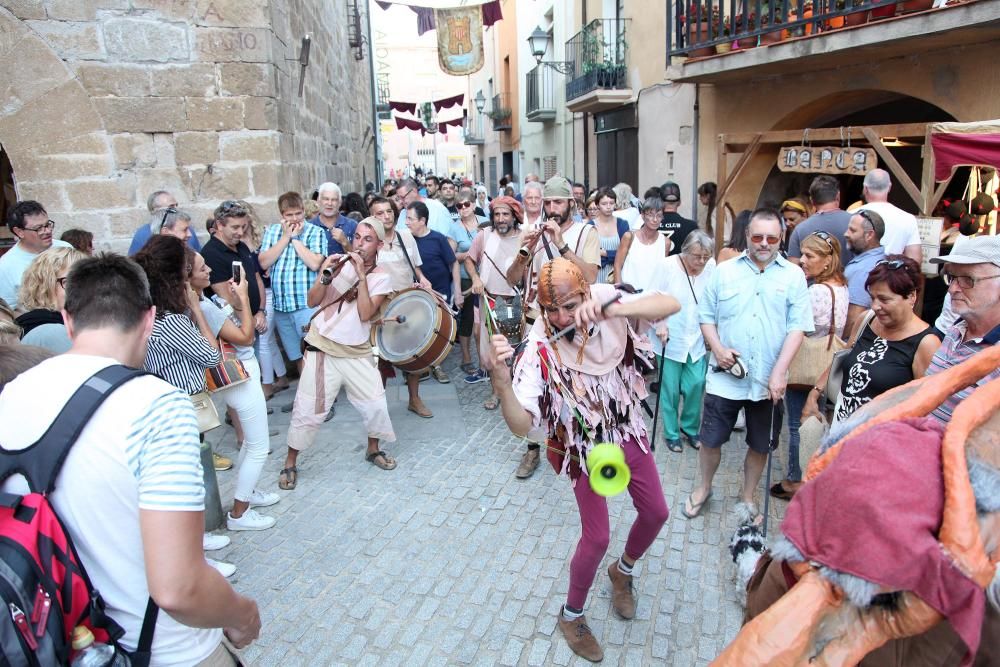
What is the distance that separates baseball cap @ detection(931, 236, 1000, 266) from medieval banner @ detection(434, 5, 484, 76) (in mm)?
14838

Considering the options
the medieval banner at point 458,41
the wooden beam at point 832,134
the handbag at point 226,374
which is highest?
the medieval banner at point 458,41

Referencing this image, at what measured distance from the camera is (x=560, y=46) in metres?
17.8

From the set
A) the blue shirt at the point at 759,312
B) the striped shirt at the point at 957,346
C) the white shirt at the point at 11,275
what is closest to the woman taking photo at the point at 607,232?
the blue shirt at the point at 759,312

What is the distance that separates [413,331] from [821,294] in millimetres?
2863

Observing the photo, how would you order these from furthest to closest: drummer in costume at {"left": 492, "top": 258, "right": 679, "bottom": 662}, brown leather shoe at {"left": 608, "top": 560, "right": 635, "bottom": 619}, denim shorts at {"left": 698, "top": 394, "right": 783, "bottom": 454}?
1. denim shorts at {"left": 698, "top": 394, "right": 783, "bottom": 454}
2. brown leather shoe at {"left": 608, "top": 560, "right": 635, "bottom": 619}
3. drummer in costume at {"left": 492, "top": 258, "right": 679, "bottom": 662}

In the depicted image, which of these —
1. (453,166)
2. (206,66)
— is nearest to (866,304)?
(206,66)

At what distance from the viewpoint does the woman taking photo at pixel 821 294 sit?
4.12m

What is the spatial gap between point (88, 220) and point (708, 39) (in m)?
8.11

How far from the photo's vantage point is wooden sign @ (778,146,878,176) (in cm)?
646

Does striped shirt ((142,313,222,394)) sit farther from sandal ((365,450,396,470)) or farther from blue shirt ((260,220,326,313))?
blue shirt ((260,220,326,313))

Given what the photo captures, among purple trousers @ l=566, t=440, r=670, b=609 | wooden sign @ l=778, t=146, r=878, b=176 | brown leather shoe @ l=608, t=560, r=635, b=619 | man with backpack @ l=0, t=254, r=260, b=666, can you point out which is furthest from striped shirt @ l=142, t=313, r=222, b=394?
wooden sign @ l=778, t=146, r=878, b=176

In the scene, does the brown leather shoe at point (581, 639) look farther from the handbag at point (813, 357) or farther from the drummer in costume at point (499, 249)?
the drummer in costume at point (499, 249)

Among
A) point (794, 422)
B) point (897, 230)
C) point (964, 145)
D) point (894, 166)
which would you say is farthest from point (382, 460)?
point (964, 145)

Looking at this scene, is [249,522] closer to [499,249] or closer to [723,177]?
[499,249]
